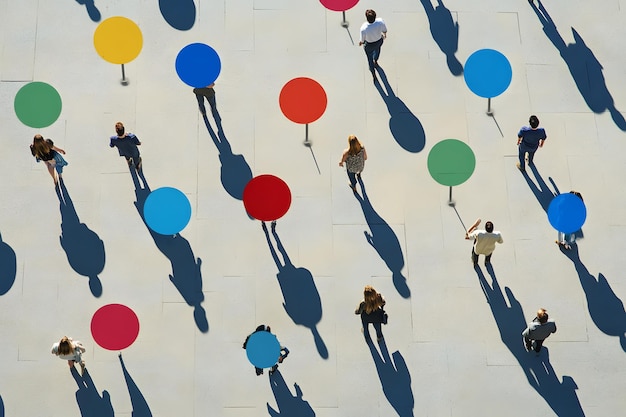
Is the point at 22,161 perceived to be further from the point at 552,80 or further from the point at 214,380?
the point at 552,80

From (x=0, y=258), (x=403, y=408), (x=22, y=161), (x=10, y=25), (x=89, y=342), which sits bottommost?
(x=403, y=408)

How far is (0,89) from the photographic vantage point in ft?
49.8

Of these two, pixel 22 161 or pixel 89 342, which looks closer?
pixel 89 342

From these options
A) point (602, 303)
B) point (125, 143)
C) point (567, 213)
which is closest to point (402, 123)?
point (567, 213)

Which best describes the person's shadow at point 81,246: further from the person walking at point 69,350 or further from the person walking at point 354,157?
the person walking at point 354,157

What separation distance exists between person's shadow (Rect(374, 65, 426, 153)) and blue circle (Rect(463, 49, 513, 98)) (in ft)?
4.54

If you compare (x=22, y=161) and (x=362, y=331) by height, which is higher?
(x=22, y=161)

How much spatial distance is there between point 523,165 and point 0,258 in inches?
360

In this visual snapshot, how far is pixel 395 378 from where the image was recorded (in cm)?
1327

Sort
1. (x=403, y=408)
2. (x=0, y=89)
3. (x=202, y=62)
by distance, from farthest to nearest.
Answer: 1. (x=0, y=89)
2. (x=202, y=62)
3. (x=403, y=408)

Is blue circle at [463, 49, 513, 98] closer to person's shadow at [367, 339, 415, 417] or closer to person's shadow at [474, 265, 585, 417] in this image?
person's shadow at [474, 265, 585, 417]

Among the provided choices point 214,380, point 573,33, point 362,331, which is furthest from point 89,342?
point 573,33

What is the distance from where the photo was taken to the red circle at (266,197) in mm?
13000

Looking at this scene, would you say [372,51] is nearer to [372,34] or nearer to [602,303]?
[372,34]
